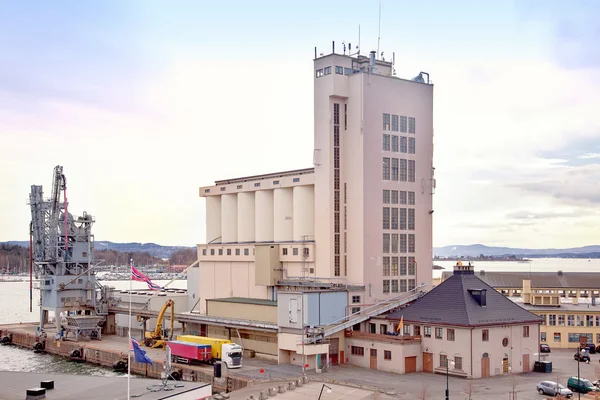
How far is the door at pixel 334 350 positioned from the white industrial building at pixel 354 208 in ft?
0.49

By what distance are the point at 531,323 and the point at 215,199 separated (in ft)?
150

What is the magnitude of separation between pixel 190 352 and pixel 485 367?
26.5 metres

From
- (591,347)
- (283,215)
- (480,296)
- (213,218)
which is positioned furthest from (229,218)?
(591,347)

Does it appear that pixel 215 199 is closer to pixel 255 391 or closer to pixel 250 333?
pixel 250 333

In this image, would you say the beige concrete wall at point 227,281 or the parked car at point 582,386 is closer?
the parked car at point 582,386

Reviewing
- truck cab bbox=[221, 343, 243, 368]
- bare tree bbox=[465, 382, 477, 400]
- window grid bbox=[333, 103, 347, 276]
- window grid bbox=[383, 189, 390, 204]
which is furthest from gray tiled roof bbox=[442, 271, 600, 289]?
truck cab bbox=[221, 343, 243, 368]

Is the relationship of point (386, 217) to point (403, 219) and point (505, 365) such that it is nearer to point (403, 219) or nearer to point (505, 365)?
point (403, 219)

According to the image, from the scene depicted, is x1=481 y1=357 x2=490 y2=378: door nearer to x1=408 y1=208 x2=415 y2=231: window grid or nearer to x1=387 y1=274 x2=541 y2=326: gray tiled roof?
x1=387 y1=274 x2=541 y2=326: gray tiled roof

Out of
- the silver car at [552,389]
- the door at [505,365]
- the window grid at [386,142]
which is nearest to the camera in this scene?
the silver car at [552,389]

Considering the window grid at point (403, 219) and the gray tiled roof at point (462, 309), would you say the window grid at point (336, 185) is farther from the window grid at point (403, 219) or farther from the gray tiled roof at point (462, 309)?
the gray tiled roof at point (462, 309)

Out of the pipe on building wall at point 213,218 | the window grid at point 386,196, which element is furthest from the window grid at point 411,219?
the pipe on building wall at point 213,218

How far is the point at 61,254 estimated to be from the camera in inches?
3733

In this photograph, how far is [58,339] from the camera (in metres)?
90.9

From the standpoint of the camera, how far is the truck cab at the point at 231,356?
2534 inches
